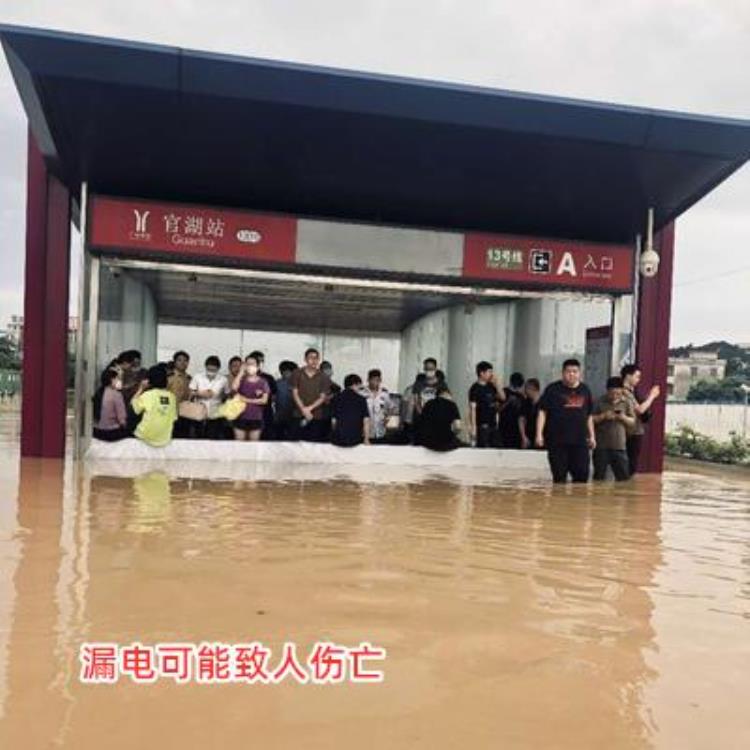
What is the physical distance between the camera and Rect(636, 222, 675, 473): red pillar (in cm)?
1308

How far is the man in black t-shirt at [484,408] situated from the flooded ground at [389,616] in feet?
13.9

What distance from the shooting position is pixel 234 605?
4.19 m

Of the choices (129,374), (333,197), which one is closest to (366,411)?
(333,197)

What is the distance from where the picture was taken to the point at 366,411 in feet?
37.4

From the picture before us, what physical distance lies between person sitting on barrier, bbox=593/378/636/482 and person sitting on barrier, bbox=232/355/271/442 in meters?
3.95

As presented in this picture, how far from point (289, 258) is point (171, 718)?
28.1ft

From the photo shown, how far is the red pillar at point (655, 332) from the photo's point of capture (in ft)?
42.9

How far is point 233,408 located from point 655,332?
6200 mm

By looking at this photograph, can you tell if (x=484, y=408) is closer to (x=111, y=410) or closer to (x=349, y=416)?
(x=349, y=416)

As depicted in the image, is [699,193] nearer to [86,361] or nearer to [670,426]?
[86,361]

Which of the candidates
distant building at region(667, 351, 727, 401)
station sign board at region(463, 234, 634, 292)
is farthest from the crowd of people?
distant building at region(667, 351, 727, 401)

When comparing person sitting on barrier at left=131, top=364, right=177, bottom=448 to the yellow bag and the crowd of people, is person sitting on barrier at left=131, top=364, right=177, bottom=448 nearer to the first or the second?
the crowd of people

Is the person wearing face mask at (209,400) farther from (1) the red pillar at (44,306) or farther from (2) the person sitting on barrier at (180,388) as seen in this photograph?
(1) the red pillar at (44,306)

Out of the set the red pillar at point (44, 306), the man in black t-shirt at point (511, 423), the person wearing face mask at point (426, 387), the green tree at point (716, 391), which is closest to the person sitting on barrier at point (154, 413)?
the red pillar at point (44, 306)
